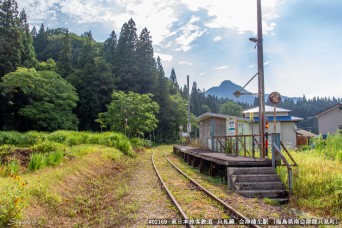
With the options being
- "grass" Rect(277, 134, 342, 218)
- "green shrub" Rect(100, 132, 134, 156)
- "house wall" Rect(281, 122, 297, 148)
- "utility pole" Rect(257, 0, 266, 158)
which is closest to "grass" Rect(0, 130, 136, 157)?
"green shrub" Rect(100, 132, 134, 156)

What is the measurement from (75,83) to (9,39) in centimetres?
1137

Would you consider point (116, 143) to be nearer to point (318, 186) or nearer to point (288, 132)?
point (318, 186)

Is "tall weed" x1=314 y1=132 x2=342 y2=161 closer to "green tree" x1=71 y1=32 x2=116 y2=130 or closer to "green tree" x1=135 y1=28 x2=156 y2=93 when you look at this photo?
"green tree" x1=71 y1=32 x2=116 y2=130

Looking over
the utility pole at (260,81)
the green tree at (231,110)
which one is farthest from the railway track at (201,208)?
the green tree at (231,110)

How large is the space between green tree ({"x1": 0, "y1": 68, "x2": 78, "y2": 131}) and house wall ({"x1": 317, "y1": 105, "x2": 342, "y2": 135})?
104 ft

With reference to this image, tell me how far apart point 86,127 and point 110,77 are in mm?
9620

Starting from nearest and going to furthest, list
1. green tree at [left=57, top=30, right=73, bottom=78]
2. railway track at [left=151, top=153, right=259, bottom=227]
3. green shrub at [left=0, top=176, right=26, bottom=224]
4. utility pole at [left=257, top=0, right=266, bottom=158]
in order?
green shrub at [left=0, top=176, right=26, bottom=224], railway track at [left=151, top=153, right=259, bottom=227], utility pole at [left=257, top=0, right=266, bottom=158], green tree at [left=57, top=30, right=73, bottom=78]

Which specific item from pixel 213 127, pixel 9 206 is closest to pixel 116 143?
pixel 213 127

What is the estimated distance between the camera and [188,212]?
5863mm

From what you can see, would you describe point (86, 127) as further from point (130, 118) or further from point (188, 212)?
point (188, 212)

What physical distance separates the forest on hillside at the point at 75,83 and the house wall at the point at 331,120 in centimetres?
2052

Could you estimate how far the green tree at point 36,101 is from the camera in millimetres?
30453

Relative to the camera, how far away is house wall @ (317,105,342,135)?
3096 centimetres

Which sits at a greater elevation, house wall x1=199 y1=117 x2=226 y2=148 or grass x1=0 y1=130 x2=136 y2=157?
house wall x1=199 y1=117 x2=226 y2=148
